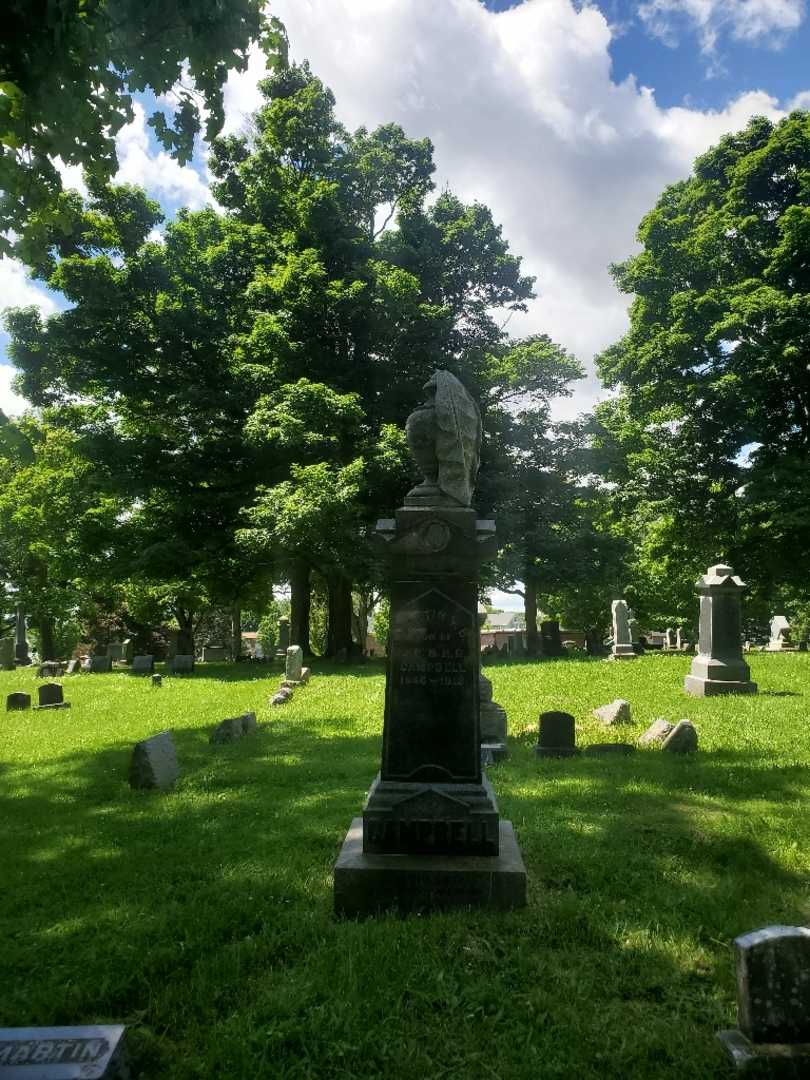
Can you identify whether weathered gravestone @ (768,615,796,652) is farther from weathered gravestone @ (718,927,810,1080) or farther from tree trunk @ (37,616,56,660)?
tree trunk @ (37,616,56,660)

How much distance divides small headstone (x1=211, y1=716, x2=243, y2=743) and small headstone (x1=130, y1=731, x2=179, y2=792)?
2391 millimetres

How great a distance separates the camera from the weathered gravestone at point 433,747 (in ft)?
14.3

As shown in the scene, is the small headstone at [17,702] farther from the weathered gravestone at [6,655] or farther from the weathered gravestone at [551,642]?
the weathered gravestone at [551,642]

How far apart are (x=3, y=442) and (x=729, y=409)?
75.7 feet

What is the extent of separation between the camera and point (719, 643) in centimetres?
1377

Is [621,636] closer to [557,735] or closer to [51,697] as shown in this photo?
[557,735]

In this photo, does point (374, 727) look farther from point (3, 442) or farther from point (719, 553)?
point (719, 553)

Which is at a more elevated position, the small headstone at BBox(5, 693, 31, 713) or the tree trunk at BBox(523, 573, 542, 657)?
the tree trunk at BBox(523, 573, 542, 657)

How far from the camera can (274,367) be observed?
71.2 feet

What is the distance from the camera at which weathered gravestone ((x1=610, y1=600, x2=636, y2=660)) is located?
861 inches

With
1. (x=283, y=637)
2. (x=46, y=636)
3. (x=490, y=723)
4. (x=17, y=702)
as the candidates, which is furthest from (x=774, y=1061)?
(x=46, y=636)

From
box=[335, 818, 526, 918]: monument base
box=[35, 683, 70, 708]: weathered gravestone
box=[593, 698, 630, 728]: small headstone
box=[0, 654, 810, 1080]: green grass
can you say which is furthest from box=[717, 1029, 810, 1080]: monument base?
box=[35, 683, 70, 708]: weathered gravestone

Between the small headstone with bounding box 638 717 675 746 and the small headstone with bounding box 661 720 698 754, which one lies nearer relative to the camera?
the small headstone with bounding box 661 720 698 754

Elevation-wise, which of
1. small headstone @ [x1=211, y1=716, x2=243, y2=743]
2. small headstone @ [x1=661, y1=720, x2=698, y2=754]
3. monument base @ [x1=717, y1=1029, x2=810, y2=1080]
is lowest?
small headstone @ [x1=211, y1=716, x2=243, y2=743]
